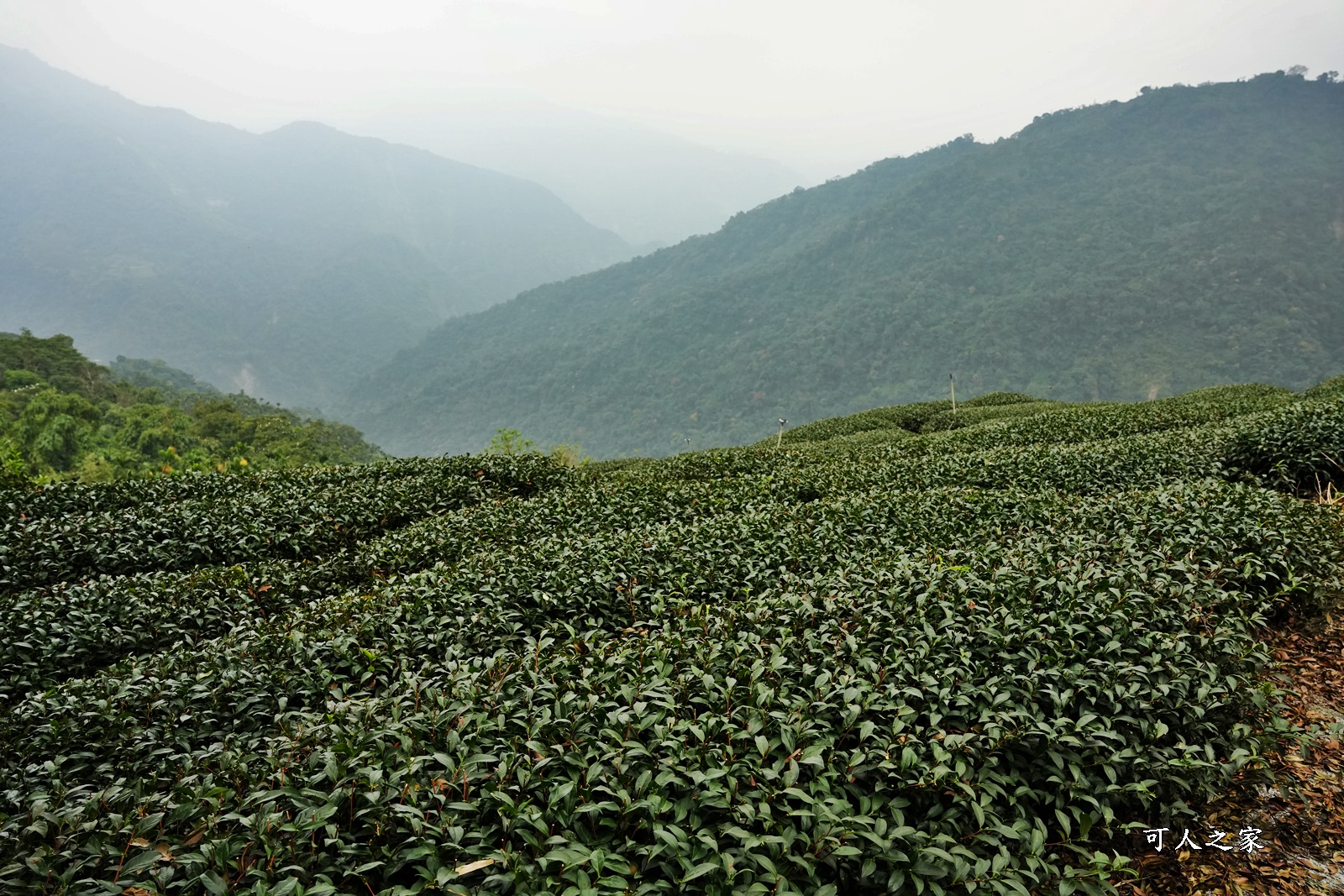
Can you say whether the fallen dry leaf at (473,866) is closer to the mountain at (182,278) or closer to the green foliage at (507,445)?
the green foliage at (507,445)

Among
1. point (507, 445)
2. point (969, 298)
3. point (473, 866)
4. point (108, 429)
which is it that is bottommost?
point (473, 866)

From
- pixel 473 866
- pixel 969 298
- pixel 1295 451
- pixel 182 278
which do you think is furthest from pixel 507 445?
pixel 182 278

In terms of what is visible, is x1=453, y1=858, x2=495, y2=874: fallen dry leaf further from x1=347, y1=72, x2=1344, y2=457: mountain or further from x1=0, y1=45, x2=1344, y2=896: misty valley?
x1=347, y1=72, x2=1344, y2=457: mountain

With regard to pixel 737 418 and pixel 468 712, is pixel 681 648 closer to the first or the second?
pixel 468 712

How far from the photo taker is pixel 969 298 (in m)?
95.4

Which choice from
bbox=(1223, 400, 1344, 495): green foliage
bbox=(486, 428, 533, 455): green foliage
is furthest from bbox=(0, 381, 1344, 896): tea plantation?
bbox=(486, 428, 533, 455): green foliage

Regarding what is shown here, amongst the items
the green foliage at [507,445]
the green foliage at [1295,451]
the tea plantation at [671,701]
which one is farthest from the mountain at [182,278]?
the green foliage at [1295,451]

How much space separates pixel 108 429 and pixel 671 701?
32.8 metres

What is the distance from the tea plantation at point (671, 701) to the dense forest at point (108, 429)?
1019cm

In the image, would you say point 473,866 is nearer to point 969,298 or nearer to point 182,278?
point 969,298

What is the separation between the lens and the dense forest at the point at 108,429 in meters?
21.9

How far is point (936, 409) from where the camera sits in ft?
72.6

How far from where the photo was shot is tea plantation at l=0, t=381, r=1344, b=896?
229 centimetres

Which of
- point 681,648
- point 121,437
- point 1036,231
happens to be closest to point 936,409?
point 681,648
